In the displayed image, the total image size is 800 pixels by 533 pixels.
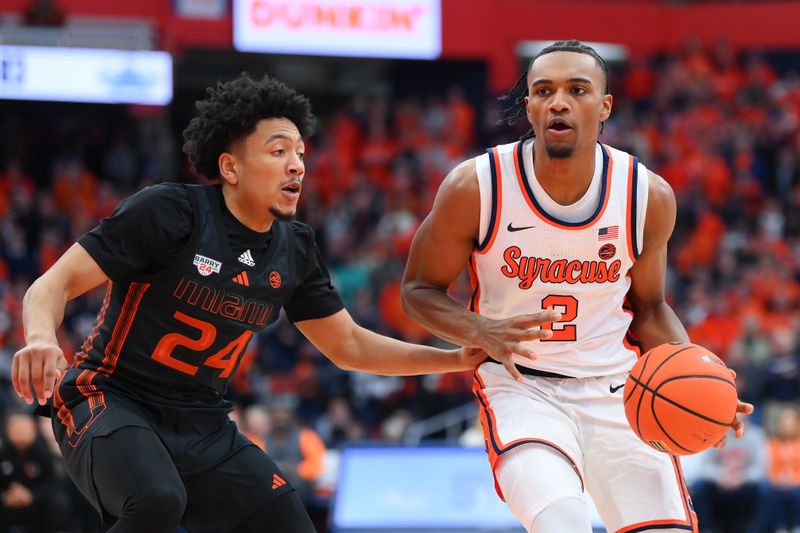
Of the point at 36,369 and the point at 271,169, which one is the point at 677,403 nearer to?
the point at 271,169

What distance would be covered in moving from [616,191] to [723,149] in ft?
48.2

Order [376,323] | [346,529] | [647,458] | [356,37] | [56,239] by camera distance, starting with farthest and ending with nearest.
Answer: [356,37], [56,239], [376,323], [346,529], [647,458]

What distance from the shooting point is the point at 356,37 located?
16703 millimetres

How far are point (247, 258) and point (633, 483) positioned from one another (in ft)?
5.53

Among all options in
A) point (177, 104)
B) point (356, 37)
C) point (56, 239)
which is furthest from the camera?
point (177, 104)

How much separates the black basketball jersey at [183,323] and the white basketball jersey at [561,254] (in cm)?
93

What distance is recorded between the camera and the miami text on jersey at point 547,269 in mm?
4492

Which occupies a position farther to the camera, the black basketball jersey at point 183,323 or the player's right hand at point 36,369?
the black basketball jersey at point 183,323

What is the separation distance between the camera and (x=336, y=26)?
1662cm

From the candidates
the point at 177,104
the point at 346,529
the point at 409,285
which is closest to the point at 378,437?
the point at 346,529

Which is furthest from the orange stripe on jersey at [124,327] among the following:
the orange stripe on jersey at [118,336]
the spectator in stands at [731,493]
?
the spectator in stands at [731,493]

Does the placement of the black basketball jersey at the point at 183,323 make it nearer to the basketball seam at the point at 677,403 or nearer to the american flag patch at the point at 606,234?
the american flag patch at the point at 606,234

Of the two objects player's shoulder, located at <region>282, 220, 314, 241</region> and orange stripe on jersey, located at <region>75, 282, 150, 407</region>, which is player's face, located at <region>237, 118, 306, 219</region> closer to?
player's shoulder, located at <region>282, 220, 314, 241</region>

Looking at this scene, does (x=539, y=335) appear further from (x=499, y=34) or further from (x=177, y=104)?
(x=177, y=104)
